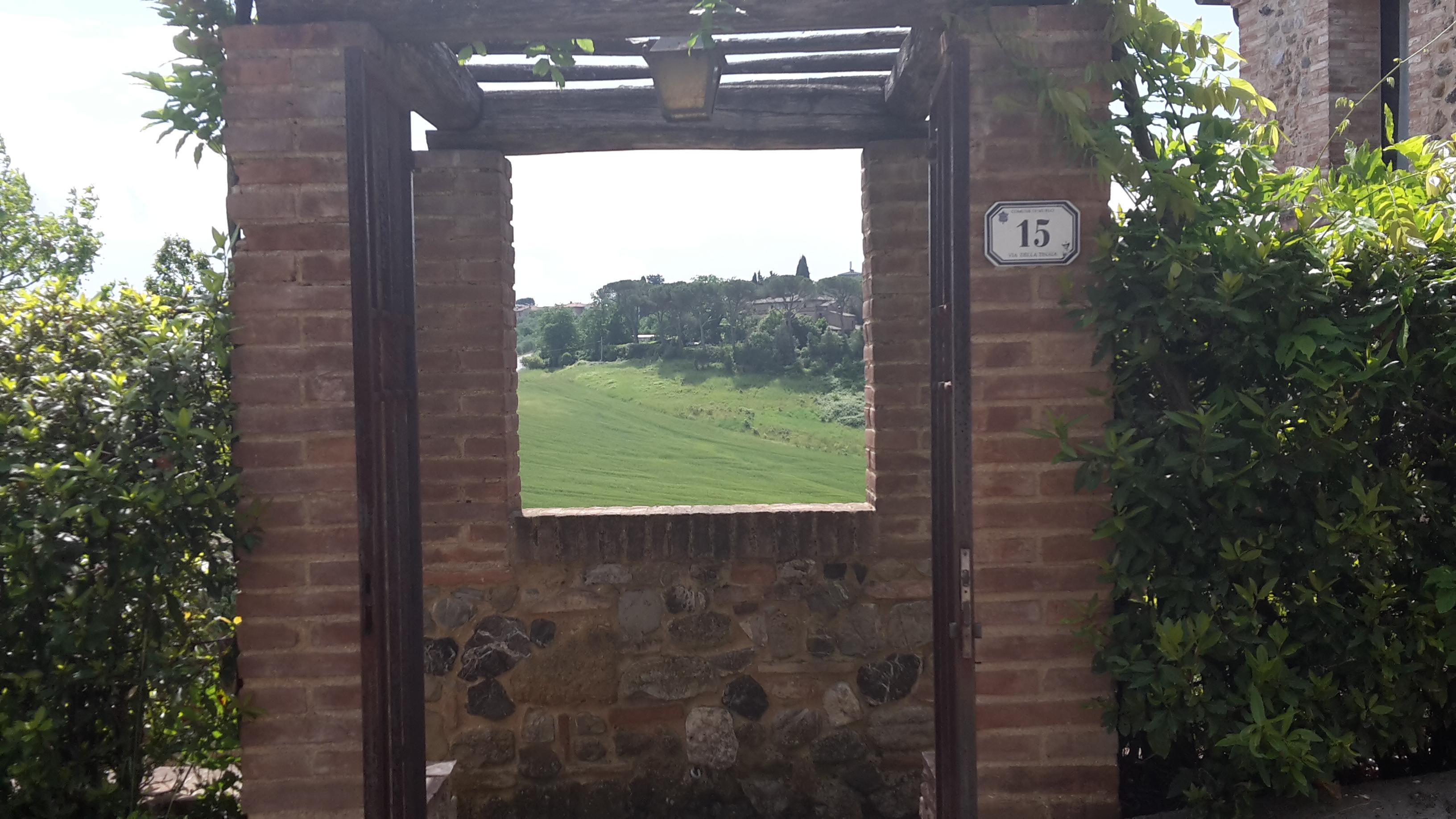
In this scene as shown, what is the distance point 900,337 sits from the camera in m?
4.79

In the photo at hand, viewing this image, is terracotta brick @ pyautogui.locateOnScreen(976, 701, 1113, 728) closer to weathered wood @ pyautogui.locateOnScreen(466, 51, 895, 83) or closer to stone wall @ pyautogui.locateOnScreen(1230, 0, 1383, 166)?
weathered wood @ pyautogui.locateOnScreen(466, 51, 895, 83)

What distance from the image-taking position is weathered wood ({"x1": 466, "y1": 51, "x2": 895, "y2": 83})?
4246 millimetres

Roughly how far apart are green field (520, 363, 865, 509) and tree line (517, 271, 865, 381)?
352 mm

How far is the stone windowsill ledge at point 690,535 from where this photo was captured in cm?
462

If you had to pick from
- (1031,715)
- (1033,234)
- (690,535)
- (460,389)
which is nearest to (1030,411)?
(1033,234)

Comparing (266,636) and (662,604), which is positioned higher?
(266,636)

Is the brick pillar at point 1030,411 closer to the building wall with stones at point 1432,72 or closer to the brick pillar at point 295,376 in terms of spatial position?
the brick pillar at point 295,376

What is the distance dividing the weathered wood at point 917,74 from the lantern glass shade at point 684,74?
69 centimetres

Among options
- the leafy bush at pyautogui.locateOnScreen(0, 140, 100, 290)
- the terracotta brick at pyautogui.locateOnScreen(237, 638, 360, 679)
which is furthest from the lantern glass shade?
the leafy bush at pyautogui.locateOnScreen(0, 140, 100, 290)

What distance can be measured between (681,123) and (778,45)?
55cm

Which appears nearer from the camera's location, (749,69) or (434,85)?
(434,85)

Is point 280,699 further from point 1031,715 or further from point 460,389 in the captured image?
point 1031,715

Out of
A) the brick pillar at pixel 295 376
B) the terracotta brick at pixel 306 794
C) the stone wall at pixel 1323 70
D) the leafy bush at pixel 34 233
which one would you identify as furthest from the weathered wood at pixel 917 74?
the leafy bush at pixel 34 233

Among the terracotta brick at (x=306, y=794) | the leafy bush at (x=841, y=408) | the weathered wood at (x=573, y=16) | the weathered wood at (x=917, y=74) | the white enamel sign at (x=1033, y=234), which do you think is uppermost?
the weathered wood at (x=917, y=74)
